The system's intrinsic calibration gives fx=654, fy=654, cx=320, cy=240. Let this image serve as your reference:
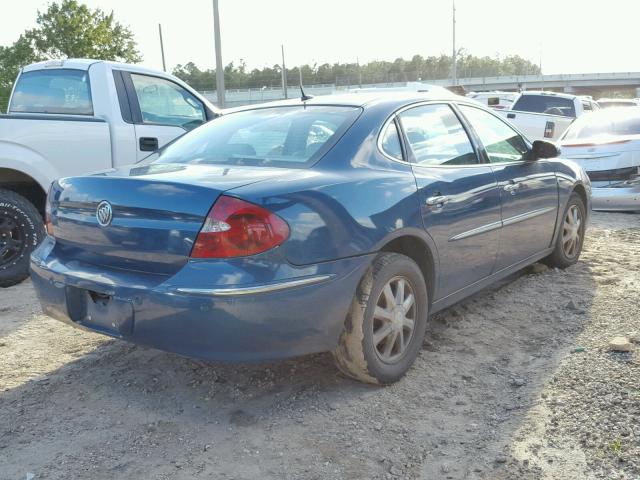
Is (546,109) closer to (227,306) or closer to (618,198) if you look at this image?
(618,198)

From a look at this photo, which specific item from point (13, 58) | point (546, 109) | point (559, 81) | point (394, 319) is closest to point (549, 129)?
point (546, 109)

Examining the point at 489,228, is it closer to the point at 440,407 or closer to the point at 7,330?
the point at 440,407

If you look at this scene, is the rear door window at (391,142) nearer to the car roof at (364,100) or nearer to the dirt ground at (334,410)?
the car roof at (364,100)

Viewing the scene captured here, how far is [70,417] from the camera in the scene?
319 cm

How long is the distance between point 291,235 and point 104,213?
95 centimetres

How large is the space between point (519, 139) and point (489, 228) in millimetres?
1154

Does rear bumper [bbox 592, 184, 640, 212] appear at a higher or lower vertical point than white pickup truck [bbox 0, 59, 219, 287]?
lower

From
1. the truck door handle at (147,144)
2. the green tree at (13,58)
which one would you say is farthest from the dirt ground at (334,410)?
the green tree at (13,58)

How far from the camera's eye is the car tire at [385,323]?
10.7ft

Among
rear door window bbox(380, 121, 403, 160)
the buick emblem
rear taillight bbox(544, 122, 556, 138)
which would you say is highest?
rear door window bbox(380, 121, 403, 160)

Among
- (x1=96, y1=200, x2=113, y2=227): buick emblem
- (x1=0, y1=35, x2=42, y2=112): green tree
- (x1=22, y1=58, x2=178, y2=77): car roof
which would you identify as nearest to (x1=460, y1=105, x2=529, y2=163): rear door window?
(x1=96, y1=200, x2=113, y2=227): buick emblem

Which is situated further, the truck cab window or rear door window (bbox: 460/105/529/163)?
the truck cab window

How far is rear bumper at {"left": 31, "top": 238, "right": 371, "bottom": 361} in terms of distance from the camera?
9.25 feet

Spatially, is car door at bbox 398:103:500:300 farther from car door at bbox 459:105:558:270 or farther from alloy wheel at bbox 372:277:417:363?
alloy wheel at bbox 372:277:417:363
